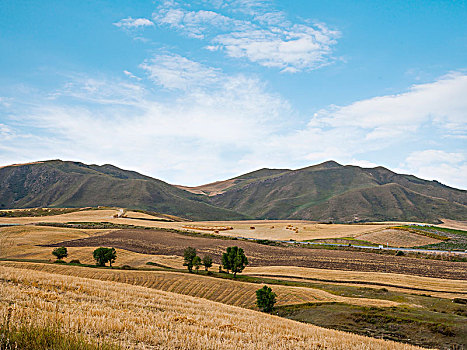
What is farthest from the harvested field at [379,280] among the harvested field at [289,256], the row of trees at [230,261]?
the harvested field at [289,256]

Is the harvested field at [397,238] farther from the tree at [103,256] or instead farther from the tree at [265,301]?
the tree at [103,256]

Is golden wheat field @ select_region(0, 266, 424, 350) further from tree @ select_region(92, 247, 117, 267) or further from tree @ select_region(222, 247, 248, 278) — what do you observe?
tree @ select_region(92, 247, 117, 267)

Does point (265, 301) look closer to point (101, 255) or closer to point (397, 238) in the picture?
point (101, 255)

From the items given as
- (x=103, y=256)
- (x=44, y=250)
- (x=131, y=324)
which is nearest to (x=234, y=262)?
(x=103, y=256)

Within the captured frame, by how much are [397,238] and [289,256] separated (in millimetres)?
47993

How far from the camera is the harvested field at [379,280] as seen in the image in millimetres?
49000

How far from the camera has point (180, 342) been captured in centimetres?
964

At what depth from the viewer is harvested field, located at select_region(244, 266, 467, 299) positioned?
49000mm

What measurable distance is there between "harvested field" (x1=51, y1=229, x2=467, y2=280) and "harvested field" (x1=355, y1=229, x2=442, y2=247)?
26.6 meters

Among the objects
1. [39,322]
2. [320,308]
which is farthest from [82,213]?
[39,322]

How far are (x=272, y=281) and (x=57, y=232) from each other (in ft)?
211

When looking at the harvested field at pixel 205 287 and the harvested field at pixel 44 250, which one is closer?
the harvested field at pixel 205 287

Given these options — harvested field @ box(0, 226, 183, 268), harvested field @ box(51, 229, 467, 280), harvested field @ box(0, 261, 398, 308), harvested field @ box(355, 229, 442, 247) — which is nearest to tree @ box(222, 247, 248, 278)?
harvested field @ box(0, 261, 398, 308)

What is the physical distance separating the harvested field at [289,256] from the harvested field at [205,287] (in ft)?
77.5
